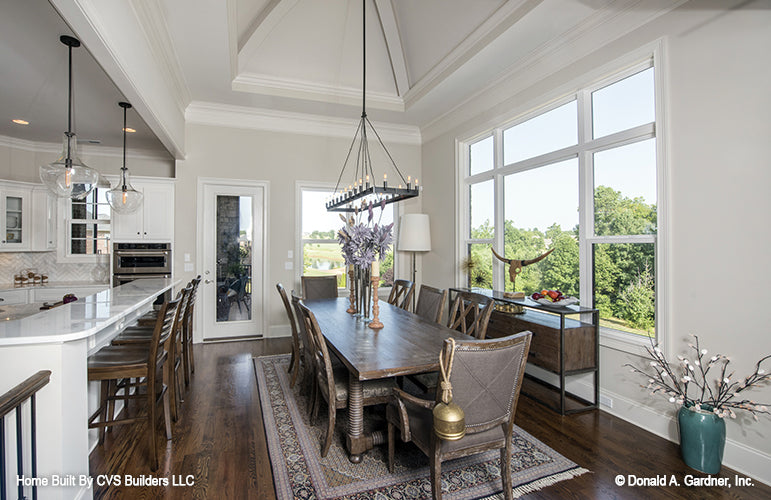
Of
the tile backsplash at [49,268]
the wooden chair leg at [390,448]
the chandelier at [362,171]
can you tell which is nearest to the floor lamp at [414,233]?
the chandelier at [362,171]

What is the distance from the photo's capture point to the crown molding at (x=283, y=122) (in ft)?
16.9

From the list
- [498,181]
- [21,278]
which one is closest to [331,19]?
[498,181]

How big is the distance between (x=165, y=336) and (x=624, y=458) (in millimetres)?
3099

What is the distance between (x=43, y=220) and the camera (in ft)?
18.0

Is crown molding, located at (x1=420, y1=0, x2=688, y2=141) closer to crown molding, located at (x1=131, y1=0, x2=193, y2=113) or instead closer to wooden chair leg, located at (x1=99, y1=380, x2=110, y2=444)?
crown molding, located at (x1=131, y1=0, x2=193, y2=113)

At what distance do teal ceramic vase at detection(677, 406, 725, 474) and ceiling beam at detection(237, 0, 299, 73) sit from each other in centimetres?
501

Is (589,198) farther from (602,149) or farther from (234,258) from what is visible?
(234,258)

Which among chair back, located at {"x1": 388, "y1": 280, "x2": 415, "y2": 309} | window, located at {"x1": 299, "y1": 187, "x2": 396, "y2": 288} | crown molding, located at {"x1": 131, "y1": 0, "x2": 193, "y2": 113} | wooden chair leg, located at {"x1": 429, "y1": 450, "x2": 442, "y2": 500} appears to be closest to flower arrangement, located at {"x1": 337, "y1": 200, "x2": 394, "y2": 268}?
chair back, located at {"x1": 388, "y1": 280, "x2": 415, "y2": 309}

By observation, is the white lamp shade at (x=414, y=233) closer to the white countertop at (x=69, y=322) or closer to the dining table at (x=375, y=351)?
the dining table at (x=375, y=351)

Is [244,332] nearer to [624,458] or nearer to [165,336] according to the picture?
[165,336]

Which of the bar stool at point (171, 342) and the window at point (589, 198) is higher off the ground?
the window at point (589, 198)

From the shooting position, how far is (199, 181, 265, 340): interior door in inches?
206

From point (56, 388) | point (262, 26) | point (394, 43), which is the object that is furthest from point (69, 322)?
point (394, 43)

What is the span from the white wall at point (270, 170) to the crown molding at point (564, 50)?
83.1 inches
